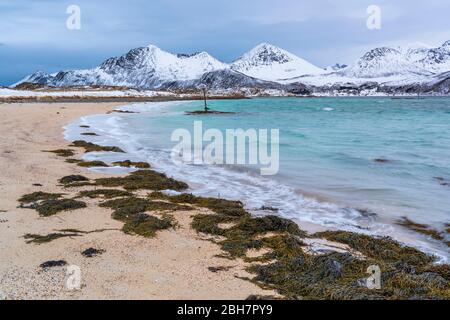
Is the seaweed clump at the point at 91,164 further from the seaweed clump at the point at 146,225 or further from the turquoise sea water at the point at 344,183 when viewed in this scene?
the seaweed clump at the point at 146,225

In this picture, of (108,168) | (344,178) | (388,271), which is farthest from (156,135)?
(388,271)

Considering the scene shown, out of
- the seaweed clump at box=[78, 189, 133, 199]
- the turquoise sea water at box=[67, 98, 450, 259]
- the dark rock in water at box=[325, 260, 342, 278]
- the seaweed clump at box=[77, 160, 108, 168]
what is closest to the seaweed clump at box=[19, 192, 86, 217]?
the seaweed clump at box=[78, 189, 133, 199]

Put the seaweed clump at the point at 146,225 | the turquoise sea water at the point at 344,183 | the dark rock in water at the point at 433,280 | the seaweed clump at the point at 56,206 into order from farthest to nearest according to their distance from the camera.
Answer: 1. the turquoise sea water at the point at 344,183
2. the seaweed clump at the point at 56,206
3. the seaweed clump at the point at 146,225
4. the dark rock in water at the point at 433,280

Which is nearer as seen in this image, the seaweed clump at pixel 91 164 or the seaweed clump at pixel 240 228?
the seaweed clump at pixel 240 228

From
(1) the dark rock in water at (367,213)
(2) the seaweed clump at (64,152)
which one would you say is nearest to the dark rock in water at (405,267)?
(1) the dark rock in water at (367,213)

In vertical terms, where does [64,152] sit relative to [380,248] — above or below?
above

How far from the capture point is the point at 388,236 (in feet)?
28.4

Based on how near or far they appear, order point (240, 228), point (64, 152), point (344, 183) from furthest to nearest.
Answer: point (64, 152), point (344, 183), point (240, 228)

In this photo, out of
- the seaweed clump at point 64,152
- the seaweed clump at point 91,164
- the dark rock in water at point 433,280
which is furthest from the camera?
the seaweed clump at point 64,152

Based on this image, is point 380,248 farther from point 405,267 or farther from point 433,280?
point 433,280

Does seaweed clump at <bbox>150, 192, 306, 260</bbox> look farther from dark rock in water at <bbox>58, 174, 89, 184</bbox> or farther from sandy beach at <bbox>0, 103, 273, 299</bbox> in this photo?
dark rock in water at <bbox>58, 174, 89, 184</bbox>

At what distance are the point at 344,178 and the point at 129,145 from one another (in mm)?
12913

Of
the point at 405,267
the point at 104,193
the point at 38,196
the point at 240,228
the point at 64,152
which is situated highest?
the point at 64,152

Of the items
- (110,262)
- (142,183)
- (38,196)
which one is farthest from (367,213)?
(38,196)
